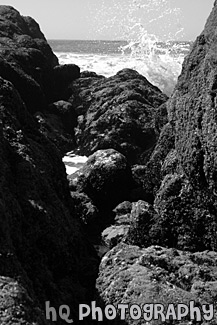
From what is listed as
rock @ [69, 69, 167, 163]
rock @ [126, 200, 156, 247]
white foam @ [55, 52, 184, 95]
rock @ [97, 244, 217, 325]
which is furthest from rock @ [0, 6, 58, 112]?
rock @ [97, 244, 217, 325]

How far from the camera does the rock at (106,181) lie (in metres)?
9.19

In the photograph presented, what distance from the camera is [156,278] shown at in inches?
186

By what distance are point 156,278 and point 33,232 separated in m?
1.44

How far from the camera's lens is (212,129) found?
6.32 metres

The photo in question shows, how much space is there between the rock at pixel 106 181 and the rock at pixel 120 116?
2.12m

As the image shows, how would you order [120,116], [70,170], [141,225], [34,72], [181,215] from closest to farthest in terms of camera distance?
[181,215]
[141,225]
[70,170]
[120,116]
[34,72]

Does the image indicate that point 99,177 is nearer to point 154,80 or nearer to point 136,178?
point 136,178

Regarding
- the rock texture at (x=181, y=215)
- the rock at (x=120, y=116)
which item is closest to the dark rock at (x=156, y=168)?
the rock texture at (x=181, y=215)

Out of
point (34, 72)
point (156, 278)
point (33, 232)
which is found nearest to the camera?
point (156, 278)

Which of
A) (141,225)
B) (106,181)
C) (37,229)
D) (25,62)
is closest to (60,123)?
(25,62)

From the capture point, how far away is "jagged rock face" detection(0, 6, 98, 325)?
3.77m

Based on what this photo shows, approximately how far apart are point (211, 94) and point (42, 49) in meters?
12.8

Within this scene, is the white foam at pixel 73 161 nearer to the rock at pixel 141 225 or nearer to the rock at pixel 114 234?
the rock at pixel 114 234

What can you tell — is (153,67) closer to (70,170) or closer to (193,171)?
(70,170)
